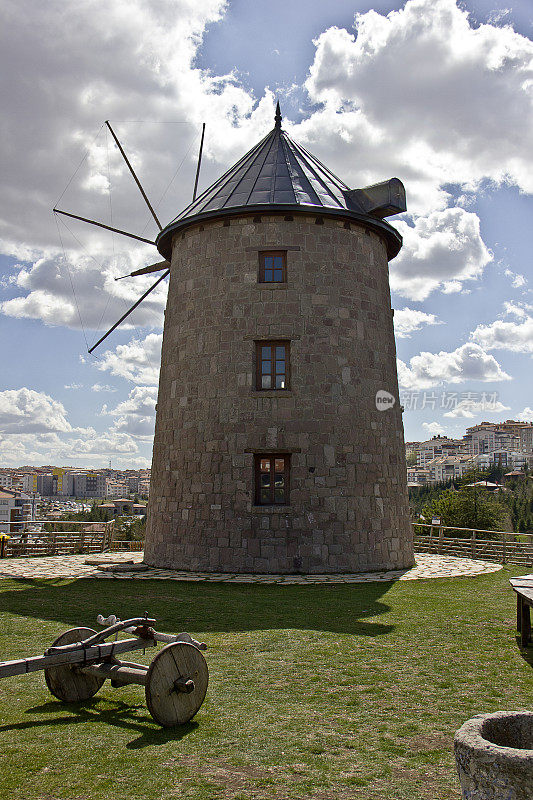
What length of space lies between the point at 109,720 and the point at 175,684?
0.71 m

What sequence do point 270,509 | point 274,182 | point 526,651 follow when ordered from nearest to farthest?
point 526,651, point 270,509, point 274,182

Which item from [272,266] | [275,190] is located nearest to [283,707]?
[272,266]

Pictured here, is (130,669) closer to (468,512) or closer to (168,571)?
(168,571)

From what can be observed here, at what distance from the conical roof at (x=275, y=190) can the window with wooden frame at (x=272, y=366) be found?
3.46 meters

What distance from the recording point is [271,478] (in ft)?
53.5

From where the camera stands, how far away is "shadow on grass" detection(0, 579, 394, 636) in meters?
9.94

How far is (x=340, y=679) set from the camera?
7.07m

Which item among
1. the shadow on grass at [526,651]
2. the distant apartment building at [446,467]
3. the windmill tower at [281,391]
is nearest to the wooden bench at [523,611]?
the shadow on grass at [526,651]

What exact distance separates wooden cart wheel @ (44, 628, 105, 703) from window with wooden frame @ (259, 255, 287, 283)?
12333 mm

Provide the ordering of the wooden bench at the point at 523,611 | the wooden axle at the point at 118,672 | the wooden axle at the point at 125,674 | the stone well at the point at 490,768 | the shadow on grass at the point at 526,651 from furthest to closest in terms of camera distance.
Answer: the wooden bench at the point at 523,611, the shadow on grass at the point at 526,651, the wooden axle at the point at 118,672, the wooden axle at the point at 125,674, the stone well at the point at 490,768

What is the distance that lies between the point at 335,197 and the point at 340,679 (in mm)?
13760

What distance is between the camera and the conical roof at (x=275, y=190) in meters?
17.2

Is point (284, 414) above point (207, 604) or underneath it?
above

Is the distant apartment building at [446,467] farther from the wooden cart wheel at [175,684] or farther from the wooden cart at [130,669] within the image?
the wooden cart wheel at [175,684]
